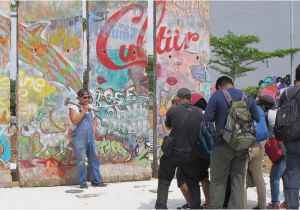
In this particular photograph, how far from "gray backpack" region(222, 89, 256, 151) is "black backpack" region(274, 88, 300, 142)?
1.14ft

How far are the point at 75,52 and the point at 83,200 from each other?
2.86 meters

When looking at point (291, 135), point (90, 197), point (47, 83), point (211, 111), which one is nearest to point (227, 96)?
point (211, 111)

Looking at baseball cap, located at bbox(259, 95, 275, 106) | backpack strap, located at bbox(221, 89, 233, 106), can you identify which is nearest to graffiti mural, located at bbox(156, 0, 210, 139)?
baseball cap, located at bbox(259, 95, 275, 106)

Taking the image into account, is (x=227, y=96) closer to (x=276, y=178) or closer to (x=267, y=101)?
(x=267, y=101)

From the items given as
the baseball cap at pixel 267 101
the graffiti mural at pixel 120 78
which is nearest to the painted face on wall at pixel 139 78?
the graffiti mural at pixel 120 78

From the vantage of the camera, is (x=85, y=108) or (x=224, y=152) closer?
(x=224, y=152)

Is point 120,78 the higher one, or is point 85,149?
point 120,78

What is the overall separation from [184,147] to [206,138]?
326 millimetres

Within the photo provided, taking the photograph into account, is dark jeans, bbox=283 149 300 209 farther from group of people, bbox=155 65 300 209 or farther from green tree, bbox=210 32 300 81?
green tree, bbox=210 32 300 81

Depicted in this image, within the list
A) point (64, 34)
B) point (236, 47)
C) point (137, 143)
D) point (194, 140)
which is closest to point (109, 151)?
point (137, 143)

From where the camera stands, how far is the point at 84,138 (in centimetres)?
764

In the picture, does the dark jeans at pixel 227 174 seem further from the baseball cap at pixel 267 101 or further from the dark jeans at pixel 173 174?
the baseball cap at pixel 267 101

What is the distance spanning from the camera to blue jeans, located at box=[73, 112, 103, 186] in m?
7.56

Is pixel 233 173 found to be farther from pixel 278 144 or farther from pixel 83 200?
pixel 83 200
